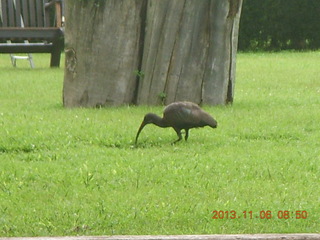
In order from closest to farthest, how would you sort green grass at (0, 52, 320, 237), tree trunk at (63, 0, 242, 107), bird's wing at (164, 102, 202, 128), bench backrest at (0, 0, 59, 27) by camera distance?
green grass at (0, 52, 320, 237)
bird's wing at (164, 102, 202, 128)
tree trunk at (63, 0, 242, 107)
bench backrest at (0, 0, 59, 27)

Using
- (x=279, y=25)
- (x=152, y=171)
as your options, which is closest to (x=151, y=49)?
(x=152, y=171)

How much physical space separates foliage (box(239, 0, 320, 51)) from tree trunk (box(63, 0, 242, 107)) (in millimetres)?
12004

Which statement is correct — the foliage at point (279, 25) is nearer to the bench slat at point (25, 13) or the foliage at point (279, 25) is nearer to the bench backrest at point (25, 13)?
the bench backrest at point (25, 13)

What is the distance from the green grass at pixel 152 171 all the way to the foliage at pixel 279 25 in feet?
37.8

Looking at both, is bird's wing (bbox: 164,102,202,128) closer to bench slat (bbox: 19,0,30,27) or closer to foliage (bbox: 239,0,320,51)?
bench slat (bbox: 19,0,30,27)

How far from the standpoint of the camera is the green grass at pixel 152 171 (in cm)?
495

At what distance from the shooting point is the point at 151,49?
9.77m

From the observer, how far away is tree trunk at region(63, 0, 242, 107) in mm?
9633

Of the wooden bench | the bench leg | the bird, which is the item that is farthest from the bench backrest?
the bird

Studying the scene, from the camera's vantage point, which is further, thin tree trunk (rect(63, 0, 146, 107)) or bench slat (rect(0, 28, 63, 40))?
bench slat (rect(0, 28, 63, 40))

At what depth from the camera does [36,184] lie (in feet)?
19.4

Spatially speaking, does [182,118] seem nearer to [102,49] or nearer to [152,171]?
[152,171]
